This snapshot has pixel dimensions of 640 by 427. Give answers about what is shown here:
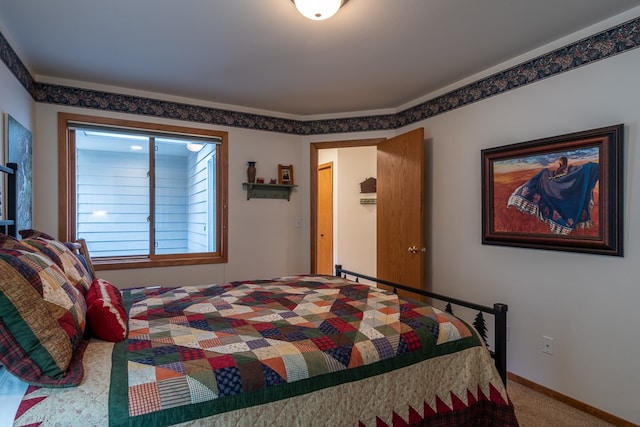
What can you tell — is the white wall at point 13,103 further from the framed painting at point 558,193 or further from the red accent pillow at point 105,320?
the framed painting at point 558,193

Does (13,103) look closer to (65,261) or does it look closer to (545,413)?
(65,261)

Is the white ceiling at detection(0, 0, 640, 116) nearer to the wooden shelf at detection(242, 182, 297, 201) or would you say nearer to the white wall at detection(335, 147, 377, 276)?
the wooden shelf at detection(242, 182, 297, 201)

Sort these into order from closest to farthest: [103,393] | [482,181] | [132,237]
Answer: [103,393] < [482,181] < [132,237]

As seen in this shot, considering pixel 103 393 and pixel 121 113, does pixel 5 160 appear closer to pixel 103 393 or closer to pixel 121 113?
pixel 121 113

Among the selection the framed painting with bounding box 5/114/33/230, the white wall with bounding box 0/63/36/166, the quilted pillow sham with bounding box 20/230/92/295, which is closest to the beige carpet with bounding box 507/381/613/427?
the quilted pillow sham with bounding box 20/230/92/295

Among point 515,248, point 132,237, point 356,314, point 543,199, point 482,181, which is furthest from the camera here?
point 132,237

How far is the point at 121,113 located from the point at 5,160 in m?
1.17

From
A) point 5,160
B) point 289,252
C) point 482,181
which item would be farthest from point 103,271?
point 482,181

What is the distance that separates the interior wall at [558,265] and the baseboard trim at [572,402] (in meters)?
0.03

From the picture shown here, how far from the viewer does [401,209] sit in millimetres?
3371

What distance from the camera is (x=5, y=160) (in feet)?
6.98

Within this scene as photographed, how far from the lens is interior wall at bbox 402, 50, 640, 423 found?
196cm

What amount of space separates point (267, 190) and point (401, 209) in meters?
1.48

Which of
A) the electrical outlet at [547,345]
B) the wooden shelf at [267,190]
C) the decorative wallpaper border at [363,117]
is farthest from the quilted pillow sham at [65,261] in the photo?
the electrical outlet at [547,345]
